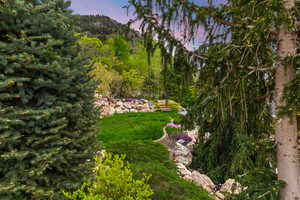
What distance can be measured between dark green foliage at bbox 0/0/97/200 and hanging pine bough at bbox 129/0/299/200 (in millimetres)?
1067

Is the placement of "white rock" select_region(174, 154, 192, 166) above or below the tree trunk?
below

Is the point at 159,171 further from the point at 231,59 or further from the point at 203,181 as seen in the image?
the point at 231,59

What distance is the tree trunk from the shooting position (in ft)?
5.80

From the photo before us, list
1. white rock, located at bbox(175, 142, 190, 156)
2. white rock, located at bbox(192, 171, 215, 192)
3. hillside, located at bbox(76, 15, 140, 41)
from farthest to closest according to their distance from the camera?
white rock, located at bbox(175, 142, 190, 156) → white rock, located at bbox(192, 171, 215, 192) → hillside, located at bbox(76, 15, 140, 41)

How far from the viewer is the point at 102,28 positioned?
5950 cm

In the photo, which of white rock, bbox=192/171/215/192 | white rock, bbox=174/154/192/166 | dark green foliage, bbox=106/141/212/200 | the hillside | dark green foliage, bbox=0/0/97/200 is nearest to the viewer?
dark green foliage, bbox=0/0/97/200

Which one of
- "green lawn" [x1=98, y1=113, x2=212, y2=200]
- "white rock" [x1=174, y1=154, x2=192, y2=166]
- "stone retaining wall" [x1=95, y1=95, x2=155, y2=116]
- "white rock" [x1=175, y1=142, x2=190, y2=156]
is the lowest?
"white rock" [x1=174, y1=154, x2=192, y2=166]

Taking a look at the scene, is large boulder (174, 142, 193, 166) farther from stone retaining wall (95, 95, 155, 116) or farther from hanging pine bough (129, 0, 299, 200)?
stone retaining wall (95, 95, 155, 116)

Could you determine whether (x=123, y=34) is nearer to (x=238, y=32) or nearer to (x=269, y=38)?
(x=238, y=32)

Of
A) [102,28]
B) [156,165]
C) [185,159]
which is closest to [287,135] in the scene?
[156,165]

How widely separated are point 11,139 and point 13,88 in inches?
21.6

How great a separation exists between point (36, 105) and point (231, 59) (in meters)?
2.11

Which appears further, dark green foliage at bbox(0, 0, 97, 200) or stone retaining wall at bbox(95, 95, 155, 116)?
stone retaining wall at bbox(95, 95, 155, 116)

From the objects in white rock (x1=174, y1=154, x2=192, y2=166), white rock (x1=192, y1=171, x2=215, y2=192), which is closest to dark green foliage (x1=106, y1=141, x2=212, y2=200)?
white rock (x1=192, y1=171, x2=215, y2=192)
